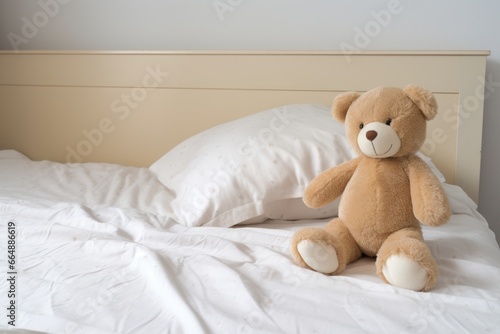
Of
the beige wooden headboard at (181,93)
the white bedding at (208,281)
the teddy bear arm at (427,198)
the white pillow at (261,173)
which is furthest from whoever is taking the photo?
the beige wooden headboard at (181,93)

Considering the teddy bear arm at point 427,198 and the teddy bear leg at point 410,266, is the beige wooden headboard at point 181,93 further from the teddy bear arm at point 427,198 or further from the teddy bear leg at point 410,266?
the teddy bear leg at point 410,266

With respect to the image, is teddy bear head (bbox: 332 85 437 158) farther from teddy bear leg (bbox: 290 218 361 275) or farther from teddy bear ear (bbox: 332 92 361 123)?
teddy bear leg (bbox: 290 218 361 275)

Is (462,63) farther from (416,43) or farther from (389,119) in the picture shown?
(389,119)

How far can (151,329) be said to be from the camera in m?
0.69

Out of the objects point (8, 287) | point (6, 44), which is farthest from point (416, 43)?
point (6, 44)

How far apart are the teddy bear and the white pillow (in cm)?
20

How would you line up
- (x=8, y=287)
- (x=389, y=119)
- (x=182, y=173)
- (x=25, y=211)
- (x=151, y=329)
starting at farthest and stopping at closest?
(x=182, y=173) → (x=25, y=211) → (x=389, y=119) → (x=8, y=287) → (x=151, y=329)

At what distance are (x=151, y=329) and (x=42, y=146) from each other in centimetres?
155

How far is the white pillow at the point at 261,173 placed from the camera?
46.5 inches

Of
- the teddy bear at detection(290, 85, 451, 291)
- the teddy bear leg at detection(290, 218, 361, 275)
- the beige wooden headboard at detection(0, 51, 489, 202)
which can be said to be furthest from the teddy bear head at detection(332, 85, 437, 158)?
the beige wooden headboard at detection(0, 51, 489, 202)

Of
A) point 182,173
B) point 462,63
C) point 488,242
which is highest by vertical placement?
point 462,63

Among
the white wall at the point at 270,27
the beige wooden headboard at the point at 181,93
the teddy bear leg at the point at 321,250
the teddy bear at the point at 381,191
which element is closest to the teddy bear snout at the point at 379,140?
the teddy bear at the point at 381,191

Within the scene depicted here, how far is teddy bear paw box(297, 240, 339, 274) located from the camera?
88cm

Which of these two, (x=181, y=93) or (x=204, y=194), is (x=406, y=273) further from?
(x=181, y=93)
